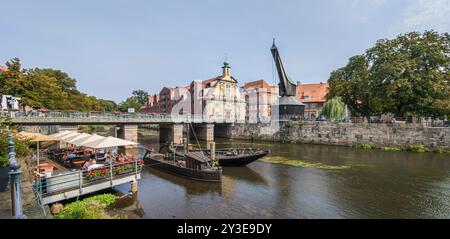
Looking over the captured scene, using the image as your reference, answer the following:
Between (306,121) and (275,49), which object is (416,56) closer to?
(306,121)

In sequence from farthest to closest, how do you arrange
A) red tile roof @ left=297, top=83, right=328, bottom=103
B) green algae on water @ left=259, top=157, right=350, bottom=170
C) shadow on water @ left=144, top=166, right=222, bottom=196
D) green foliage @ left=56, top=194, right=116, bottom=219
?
red tile roof @ left=297, top=83, right=328, bottom=103 < green algae on water @ left=259, top=157, right=350, bottom=170 < shadow on water @ left=144, top=166, right=222, bottom=196 < green foliage @ left=56, top=194, right=116, bottom=219

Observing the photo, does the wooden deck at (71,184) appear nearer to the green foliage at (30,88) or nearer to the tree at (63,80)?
the green foliage at (30,88)

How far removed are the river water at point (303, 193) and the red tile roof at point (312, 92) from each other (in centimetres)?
3764

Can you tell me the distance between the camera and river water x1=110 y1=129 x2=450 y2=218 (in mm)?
11477

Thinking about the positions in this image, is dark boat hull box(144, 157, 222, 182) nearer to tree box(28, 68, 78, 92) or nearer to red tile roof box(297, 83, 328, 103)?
red tile roof box(297, 83, 328, 103)

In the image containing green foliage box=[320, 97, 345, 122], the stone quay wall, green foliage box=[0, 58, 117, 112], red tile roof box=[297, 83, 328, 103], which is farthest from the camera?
red tile roof box=[297, 83, 328, 103]

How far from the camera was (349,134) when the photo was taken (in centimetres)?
3581

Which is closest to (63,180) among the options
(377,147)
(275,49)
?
(377,147)

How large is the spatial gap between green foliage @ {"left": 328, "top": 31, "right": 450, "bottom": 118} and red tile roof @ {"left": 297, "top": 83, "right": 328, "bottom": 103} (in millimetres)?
21818

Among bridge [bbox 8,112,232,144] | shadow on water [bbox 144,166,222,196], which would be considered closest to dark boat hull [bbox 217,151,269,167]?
shadow on water [bbox 144,166,222,196]

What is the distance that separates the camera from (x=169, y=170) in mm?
19000

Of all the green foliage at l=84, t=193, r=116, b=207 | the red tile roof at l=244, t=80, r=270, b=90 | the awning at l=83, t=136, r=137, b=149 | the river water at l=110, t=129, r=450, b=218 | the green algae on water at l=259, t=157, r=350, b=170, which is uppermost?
the red tile roof at l=244, t=80, r=270, b=90

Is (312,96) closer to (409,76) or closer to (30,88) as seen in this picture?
(409,76)
